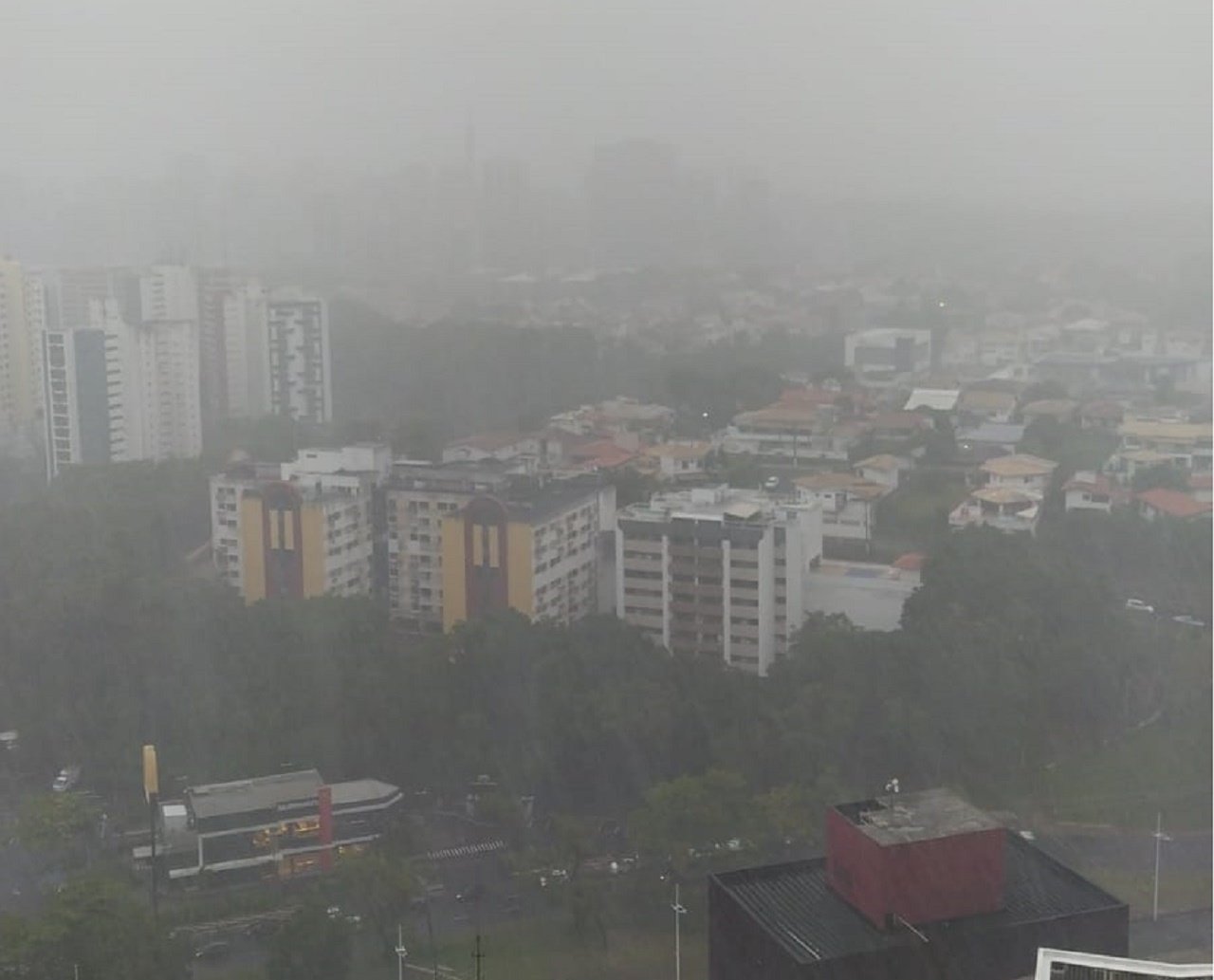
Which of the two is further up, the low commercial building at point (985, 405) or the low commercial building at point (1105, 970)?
the low commercial building at point (985, 405)

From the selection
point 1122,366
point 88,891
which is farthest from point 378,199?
point 1122,366

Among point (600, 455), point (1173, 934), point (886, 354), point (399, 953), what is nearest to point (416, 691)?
point (399, 953)

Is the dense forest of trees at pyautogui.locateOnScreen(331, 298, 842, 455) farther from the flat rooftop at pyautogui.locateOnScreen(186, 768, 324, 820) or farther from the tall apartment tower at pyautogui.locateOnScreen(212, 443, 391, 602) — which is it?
the flat rooftop at pyautogui.locateOnScreen(186, 768, 324, 820)

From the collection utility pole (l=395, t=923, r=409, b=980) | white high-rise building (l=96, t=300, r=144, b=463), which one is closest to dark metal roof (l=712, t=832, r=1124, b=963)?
utility pole (l=395, t=923, r=409, b=980)

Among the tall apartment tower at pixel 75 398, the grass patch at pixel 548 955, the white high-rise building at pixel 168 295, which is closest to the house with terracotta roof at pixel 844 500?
the grass patch at pixel 548 955

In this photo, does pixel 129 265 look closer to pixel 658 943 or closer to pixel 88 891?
pixel 88 891

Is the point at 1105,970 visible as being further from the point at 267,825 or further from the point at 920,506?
the point at 267,825

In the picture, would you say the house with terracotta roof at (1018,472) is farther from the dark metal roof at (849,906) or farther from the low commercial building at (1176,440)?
the dark metal roof at (849,906)
